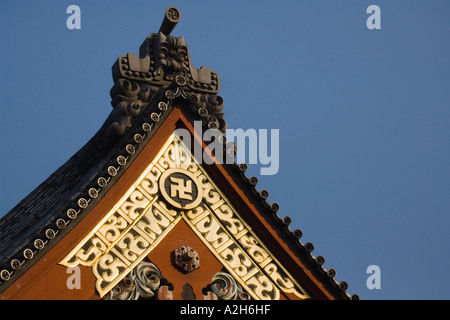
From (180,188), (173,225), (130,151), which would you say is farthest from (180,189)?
(130,151)

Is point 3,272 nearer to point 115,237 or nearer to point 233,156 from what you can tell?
point 115,237

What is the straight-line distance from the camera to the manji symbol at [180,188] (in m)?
17.8

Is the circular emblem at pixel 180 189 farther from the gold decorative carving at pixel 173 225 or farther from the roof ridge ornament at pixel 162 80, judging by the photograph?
the roof ridge ornament at pixel 162 80

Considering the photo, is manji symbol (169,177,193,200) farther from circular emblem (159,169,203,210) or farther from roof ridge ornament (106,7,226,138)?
roof ridge ornament (106,7,226,138)

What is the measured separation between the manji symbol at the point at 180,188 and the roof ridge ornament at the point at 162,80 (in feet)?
3.25

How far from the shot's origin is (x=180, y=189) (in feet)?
58.4

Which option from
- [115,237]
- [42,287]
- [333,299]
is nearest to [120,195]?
[115,237]

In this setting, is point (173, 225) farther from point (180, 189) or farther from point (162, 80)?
point (162, 80)

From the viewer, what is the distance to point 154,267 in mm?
17141

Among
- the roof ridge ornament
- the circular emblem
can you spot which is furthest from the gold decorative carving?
the roof ridge ornament

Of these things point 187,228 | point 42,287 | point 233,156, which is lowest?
point 42,287

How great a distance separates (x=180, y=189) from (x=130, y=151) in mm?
867

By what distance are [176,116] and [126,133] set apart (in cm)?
81

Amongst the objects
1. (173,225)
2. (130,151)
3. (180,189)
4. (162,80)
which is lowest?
(173,225)
